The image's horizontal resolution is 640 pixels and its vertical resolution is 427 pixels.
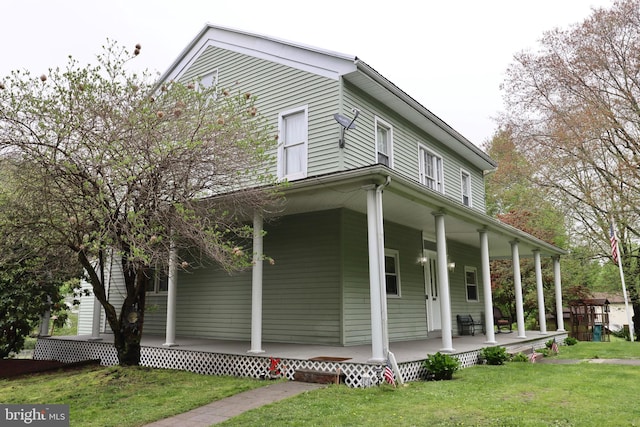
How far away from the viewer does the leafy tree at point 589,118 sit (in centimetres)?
1656

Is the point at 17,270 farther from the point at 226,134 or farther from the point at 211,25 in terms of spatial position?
the point at 211,25

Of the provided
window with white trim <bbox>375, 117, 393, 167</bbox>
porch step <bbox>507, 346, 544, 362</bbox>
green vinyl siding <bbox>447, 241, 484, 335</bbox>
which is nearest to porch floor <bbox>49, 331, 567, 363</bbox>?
porch step <bbox>507, 346, 544, 362</bbox>

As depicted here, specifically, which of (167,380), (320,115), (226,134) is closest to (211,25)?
(320,115)

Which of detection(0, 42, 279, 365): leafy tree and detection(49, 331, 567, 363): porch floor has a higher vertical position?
detection(0, 42, 279, 365): leafy tree

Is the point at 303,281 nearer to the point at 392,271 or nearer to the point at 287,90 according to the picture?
the point at 392,271

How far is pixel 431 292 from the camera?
12.6 m

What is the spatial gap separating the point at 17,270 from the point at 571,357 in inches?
475

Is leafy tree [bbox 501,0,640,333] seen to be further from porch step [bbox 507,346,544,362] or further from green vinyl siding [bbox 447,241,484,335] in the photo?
porch step [bbox 507,346,544,362]

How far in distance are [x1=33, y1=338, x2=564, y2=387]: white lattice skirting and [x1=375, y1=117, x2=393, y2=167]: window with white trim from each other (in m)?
4.75

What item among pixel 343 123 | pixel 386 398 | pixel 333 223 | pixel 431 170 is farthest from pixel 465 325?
pixel 386 398

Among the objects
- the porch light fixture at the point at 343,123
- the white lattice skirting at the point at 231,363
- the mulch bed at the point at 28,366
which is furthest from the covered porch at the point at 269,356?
the porch light fixture at the point at 343,123

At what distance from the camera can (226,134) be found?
7453mm

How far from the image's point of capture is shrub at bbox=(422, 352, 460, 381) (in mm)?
7391

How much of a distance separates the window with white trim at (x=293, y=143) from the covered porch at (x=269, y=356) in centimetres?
372
